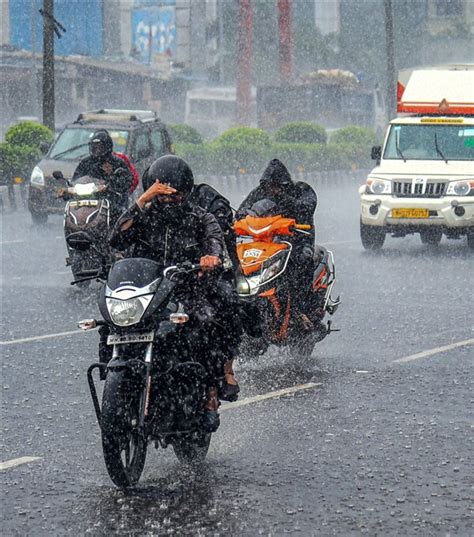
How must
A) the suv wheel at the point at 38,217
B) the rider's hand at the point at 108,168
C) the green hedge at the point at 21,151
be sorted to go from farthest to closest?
the green hedge at the point at 21,151, the suv wheel at the point at 38,217, the rider's hand at the point at 108,168

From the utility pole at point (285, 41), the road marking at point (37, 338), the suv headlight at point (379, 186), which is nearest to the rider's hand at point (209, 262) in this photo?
the road marking at point (37, 338)

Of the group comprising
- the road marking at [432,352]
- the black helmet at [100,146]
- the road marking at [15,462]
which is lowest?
the road marking at [432,352]

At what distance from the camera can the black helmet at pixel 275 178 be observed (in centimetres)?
1086

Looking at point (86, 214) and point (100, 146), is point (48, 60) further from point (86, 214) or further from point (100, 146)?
point (86, 214)

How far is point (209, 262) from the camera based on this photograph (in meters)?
6.93

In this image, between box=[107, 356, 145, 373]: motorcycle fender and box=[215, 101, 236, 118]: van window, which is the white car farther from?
box=[215, 101, 236, 118]: van window

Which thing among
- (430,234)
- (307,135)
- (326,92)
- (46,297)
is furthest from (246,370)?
(326,92)

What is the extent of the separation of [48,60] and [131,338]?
25.5 metres

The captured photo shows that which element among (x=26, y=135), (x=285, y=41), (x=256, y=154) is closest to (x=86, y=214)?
(x=26, y=135)

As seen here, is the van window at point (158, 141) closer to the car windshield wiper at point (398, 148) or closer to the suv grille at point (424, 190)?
the car windshield wiper at point (398, 148)

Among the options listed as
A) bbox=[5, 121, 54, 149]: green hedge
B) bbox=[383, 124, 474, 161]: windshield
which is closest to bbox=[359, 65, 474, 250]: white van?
bbox=[383, 124, 474, 161]: windshield

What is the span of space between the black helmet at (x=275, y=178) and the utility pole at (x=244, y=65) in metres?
51.1

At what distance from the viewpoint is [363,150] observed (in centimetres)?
4200

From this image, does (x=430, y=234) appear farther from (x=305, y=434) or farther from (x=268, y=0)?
(x=268, y=0)
